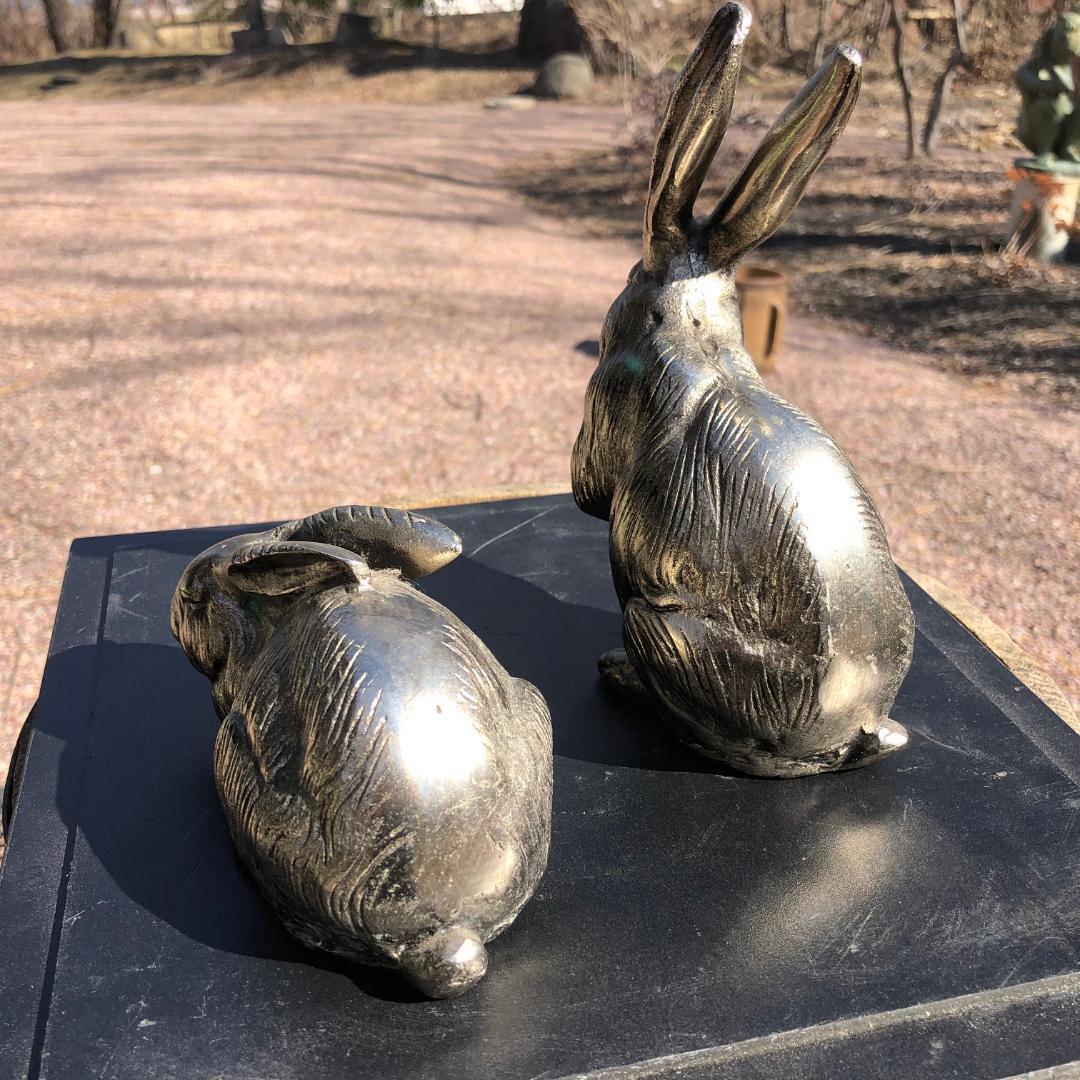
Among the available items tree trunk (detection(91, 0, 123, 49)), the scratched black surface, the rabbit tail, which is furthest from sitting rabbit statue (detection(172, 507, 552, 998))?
tree trunk (detection(91, 0, 123, 49))

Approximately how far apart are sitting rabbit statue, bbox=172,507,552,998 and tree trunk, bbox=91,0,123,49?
940 inches

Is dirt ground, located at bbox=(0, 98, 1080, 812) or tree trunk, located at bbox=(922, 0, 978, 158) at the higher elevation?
tree trunk, located at bbox=(922, 0, 978, 158)

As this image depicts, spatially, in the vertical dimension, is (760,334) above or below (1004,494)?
above

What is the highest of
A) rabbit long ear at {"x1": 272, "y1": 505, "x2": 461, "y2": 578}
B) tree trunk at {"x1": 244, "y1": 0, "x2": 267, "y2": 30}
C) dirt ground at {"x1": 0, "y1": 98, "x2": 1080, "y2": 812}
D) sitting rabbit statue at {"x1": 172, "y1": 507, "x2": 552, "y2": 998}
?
tree trunk at {"x1": 244, "y1": 0, "x2": 267, "y2": 30}

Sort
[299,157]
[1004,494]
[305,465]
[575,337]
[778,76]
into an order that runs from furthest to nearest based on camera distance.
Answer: [778,76], [299,157], [575,337], [305,465], [1004,494]

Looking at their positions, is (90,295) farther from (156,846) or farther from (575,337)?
(156,846)

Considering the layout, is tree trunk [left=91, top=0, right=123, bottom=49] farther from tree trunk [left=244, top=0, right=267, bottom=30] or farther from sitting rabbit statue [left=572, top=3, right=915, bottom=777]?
sitting rabbit statue [left=572, top=3, right=915, bottom=777]

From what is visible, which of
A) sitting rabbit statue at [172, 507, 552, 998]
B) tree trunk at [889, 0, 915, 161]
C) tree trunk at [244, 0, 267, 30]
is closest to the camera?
sitting rabbit statue at [172, 507, 552, 998]

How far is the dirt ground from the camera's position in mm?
3811

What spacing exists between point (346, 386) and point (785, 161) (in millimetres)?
3783

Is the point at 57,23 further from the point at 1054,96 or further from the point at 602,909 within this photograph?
the point at 602,909

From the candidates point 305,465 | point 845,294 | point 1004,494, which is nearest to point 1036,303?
point 845,294

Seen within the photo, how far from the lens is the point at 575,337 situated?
19.2ft

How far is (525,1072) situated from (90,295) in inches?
232
